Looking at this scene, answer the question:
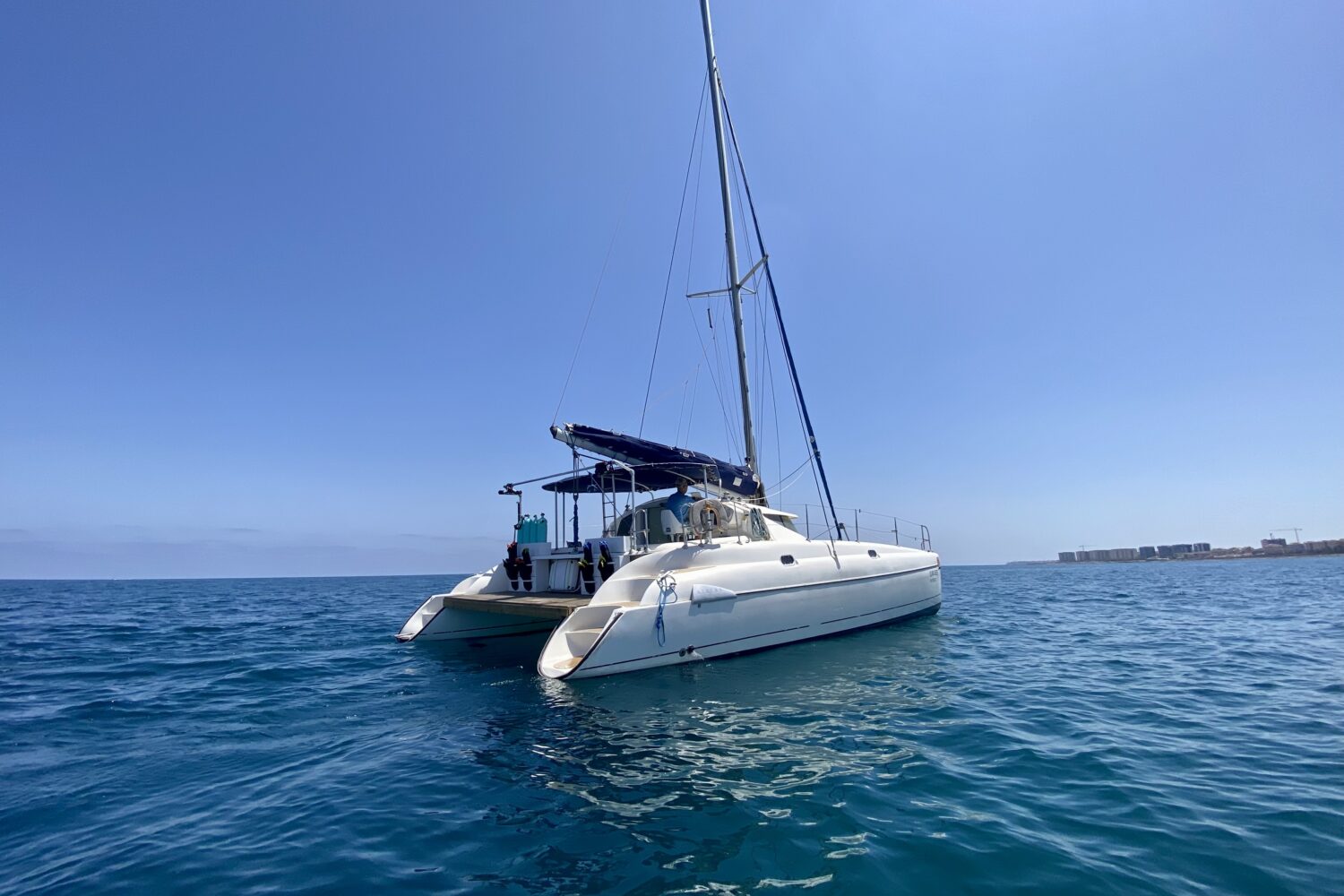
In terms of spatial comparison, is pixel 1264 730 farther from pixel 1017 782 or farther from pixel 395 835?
pixel 395 835

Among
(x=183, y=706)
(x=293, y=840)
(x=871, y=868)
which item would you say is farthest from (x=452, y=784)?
(x=183, y=706)

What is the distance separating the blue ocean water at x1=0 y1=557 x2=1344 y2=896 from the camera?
11.9 ft

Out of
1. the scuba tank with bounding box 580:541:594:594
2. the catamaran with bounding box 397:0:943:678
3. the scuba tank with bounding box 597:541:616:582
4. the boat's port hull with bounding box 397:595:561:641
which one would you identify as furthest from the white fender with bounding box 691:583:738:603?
the boat's port hull with bounding box 397:595:561:641

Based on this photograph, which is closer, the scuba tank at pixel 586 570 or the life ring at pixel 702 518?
the life ring at pixel 702 518

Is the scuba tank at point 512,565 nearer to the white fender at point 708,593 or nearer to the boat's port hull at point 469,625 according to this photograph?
the boat's port hull at point 469,625

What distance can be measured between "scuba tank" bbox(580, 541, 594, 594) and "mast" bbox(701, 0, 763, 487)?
15.5 ft

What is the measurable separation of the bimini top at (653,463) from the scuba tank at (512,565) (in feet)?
5.72

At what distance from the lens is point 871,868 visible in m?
3.59

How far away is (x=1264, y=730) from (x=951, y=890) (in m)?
5.26

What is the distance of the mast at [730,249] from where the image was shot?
15219 mm

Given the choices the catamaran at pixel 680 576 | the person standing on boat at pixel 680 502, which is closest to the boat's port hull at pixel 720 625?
the catamaran at pixel 680 576

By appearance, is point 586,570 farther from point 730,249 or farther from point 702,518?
point 730,249

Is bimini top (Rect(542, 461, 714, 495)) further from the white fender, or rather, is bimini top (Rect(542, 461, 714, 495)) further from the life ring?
the white fender

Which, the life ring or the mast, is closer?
the life ring
